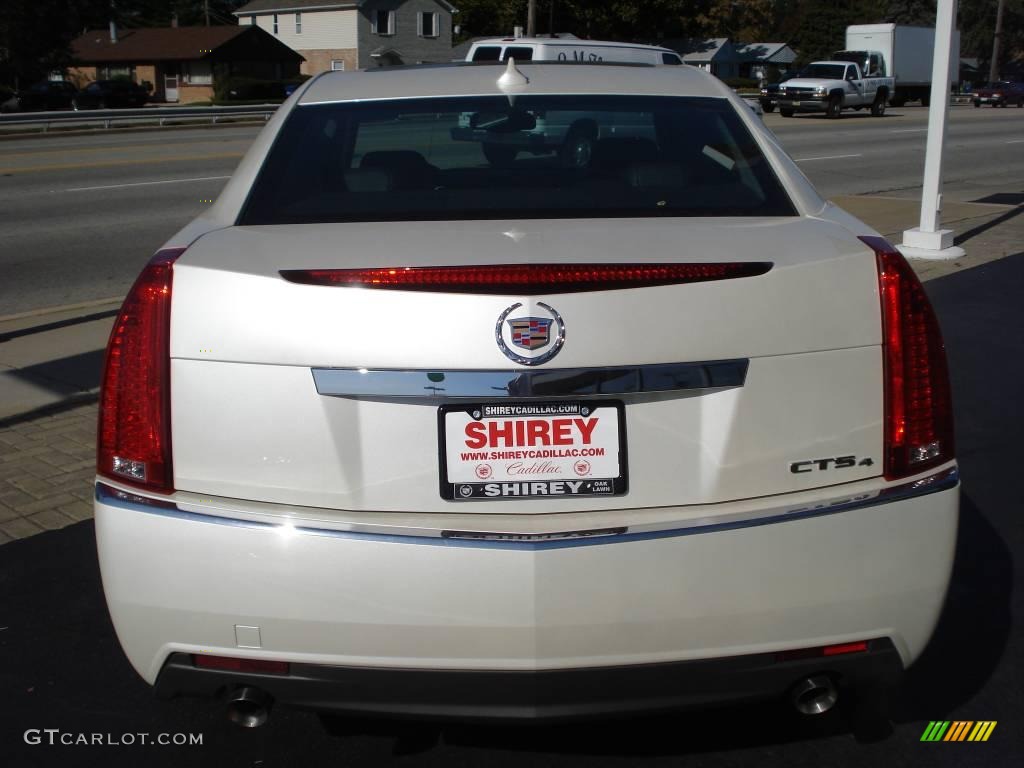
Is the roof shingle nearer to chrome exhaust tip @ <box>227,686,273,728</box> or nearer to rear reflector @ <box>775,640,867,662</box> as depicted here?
chrome exhaust tip @ <box>227,686,273,728</box>

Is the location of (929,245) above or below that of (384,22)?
below

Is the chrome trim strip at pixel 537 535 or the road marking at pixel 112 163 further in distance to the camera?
the road marking at pixel 112 163

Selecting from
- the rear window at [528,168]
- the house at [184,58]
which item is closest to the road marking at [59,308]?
the rear window at [528,168]

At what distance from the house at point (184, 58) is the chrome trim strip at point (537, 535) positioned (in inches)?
2452

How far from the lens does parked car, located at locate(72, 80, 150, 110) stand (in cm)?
5512

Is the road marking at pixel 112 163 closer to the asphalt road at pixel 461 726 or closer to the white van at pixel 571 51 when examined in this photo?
the white van at pixel 571 51

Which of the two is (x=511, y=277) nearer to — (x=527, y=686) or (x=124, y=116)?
(x=527, y=686)

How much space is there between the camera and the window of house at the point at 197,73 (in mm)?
72000

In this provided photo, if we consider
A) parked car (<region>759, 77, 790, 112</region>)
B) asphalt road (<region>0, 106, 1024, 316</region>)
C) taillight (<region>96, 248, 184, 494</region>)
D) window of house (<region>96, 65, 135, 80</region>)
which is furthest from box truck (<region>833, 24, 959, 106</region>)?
window of house (<region>96, 65, 135, 80</region>)

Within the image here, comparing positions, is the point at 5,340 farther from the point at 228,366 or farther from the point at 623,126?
the point at 228,366

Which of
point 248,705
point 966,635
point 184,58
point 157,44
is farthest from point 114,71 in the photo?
point 248,705

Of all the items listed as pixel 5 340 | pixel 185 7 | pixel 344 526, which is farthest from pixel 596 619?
pixel 185 7

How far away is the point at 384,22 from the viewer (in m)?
68.4

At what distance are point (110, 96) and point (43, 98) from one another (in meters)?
5.03
